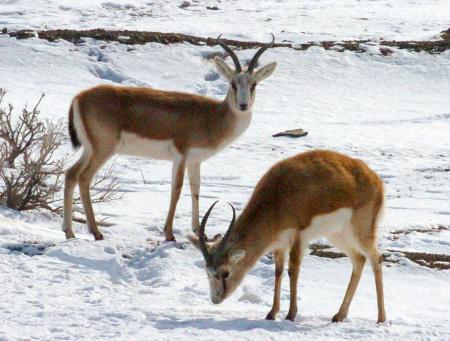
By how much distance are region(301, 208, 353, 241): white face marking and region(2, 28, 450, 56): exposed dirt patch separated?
65.9 feet

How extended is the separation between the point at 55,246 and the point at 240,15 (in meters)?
27.2

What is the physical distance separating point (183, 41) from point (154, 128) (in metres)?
17.8

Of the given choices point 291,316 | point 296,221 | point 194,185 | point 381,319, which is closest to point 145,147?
point 194,185

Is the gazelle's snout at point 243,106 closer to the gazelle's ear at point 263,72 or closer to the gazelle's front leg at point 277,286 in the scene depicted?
the gazelle's ear at point 263,72

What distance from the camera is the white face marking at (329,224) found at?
27.1ft

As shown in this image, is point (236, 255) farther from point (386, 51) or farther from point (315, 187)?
point (386, 51)

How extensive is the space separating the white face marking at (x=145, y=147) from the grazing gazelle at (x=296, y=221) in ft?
10.4

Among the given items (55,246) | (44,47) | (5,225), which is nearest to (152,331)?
(55,246)

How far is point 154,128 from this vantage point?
11.5 metres

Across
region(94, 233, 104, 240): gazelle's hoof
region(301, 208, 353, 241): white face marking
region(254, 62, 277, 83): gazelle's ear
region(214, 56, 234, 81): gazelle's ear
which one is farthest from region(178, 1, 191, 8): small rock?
region(301, 208, 353, 241): white face marking

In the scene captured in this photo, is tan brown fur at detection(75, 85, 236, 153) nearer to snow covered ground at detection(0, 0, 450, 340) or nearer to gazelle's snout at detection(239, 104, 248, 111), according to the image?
gazelle's snout at detection(239, 104, 248, 111)

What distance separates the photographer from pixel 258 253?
27.1 ft

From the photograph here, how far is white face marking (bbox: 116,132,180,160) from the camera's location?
37.6 feet

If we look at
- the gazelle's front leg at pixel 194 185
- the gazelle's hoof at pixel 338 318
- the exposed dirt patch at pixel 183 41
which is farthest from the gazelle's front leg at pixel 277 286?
the exposed dirt patch at pixel 183 41
